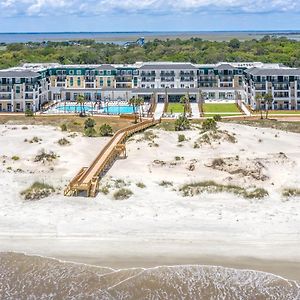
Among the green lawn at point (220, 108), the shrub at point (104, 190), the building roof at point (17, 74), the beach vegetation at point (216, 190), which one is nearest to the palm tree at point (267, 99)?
the green lawn at point (220, 108)

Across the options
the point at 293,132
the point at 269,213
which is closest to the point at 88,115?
the point at 293,132

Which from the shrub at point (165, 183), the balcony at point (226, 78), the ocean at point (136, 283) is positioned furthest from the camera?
the balcony at point (226, 78)

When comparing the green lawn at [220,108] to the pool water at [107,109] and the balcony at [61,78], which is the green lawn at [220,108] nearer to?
the pool water at [107,109]

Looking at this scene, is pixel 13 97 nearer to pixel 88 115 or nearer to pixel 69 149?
pixel 88 115

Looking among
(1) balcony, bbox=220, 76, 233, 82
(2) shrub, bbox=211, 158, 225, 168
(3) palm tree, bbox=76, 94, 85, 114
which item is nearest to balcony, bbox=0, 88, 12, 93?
(3) palm tree, bbox=76, 94, 85, 114

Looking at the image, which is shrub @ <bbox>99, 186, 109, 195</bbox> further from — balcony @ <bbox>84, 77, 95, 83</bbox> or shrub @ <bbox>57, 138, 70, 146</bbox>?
balcony @ <bbox>84, 77, 95, 83</bbox>

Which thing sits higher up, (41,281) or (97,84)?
(97,84)
